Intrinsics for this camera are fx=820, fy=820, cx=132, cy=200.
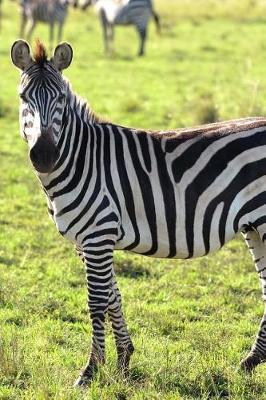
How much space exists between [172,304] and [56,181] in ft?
7.24

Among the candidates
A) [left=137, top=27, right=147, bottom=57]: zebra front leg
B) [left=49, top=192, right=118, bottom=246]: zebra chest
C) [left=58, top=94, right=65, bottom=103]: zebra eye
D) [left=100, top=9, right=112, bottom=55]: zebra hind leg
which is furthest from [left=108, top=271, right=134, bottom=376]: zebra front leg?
[left=137, top=27, right=147, bottom=57]: zebra front leg

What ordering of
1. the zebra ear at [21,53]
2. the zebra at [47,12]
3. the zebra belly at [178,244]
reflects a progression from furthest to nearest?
the zebra at [47,12] < the zebra belly at [178,244] < the zebra ear at [21,53]

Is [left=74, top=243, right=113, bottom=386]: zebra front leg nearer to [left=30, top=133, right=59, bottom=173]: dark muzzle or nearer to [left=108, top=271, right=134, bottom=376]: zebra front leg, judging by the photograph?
[left=108, top=271, right=134, bottom=376]: zebra front leg

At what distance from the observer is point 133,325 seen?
21.2 ft

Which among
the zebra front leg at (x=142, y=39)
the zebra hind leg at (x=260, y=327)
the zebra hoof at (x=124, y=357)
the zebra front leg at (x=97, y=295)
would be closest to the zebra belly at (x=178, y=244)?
the zebra front leg at (x=97, y=295)

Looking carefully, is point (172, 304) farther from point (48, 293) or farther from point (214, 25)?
Answer: point (214, 25)

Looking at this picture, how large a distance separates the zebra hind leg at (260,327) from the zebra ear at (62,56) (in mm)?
1706

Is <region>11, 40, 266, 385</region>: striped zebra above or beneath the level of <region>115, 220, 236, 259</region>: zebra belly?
above

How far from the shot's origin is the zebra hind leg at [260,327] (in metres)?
5.59

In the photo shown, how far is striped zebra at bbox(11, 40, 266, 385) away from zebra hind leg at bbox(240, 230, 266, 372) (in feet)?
0.55

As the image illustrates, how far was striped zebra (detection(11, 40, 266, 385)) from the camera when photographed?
17.1ft

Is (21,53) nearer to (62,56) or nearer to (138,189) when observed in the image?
(62,56)

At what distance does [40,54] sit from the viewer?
512cm

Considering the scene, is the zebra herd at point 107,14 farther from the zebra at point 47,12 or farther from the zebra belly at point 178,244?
the zebra belly at point 178,244
